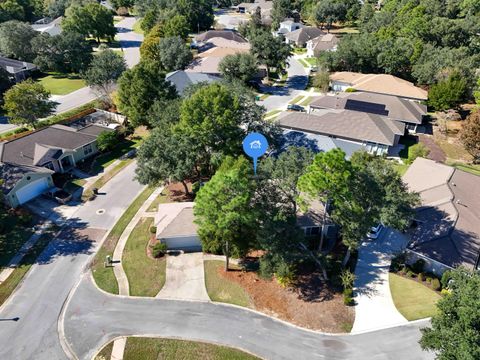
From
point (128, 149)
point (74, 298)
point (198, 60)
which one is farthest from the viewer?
point (198, 60)

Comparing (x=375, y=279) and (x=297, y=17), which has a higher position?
(x=297, y=17)

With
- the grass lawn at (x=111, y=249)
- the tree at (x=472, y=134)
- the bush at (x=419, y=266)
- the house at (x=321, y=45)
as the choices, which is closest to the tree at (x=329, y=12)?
the house at (x=321, y=45)

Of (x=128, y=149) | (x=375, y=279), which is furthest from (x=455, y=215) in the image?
(x=128, y=149)

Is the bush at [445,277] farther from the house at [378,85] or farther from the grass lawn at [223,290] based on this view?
the house at [378,85]

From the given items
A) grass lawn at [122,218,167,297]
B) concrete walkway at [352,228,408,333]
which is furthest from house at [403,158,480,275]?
grass lawn at [122,218,167,297]

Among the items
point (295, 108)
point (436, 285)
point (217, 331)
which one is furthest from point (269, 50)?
point (217, 331)

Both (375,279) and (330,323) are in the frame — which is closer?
(330,323)

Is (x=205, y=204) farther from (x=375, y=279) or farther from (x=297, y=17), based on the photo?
(x=297, y=17)

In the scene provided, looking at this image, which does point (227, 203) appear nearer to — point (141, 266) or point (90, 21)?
point (141, 266)
